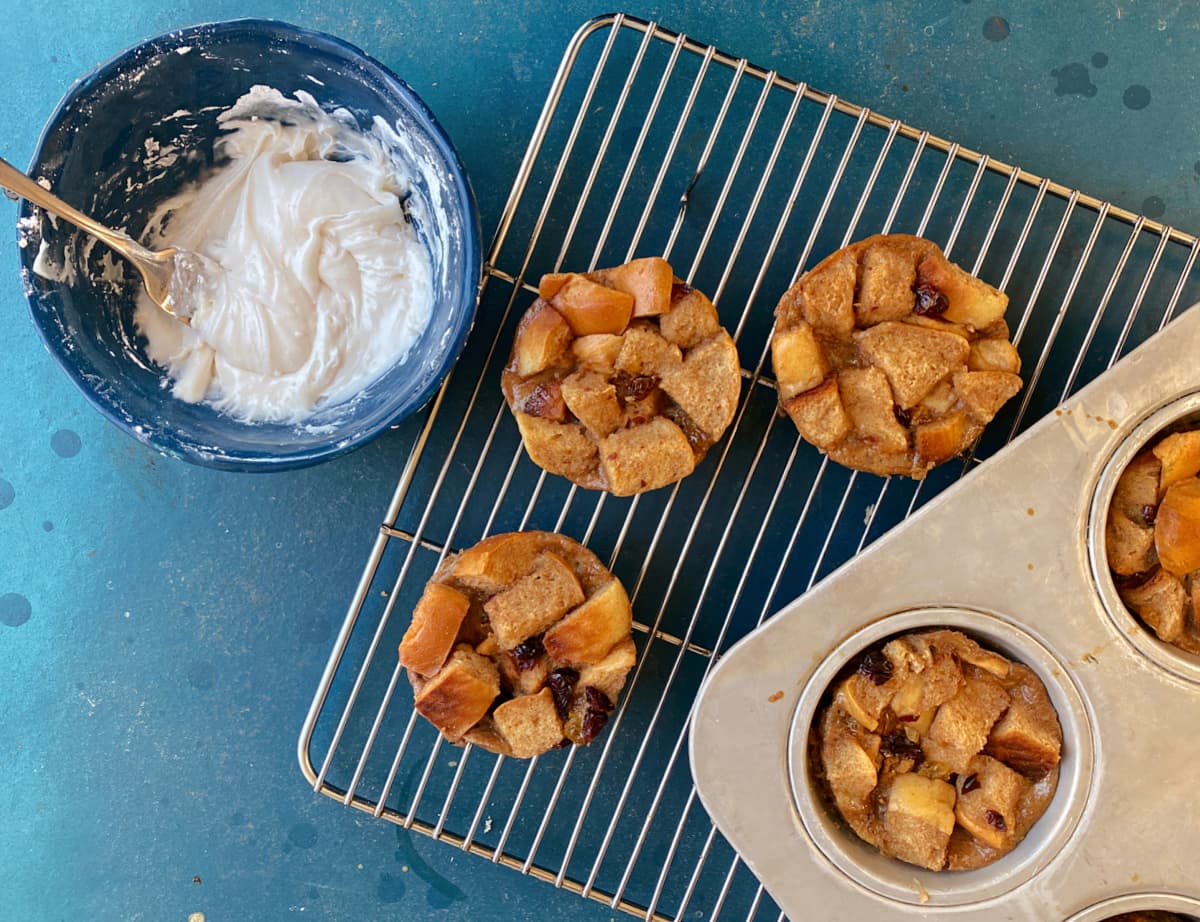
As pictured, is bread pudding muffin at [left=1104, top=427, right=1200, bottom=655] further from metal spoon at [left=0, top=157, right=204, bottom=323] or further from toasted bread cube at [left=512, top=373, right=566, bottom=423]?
metal spoon at [left=0, top=157, right=204, bottom=323]

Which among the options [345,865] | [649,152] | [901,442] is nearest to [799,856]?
[901,442]

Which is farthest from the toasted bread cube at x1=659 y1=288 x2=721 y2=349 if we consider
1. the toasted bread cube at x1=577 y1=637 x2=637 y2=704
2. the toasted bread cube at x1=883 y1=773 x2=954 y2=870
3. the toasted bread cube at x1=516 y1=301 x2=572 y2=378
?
the toasted bread cube at x1=883 y1=773 x2=954 y2=870

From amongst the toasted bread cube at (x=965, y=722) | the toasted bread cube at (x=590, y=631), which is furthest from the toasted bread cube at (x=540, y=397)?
the toasted bread cube at (x=965, y=722)

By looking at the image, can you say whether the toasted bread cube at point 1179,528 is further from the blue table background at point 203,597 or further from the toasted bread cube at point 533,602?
the toasted bread cube at point 533,602

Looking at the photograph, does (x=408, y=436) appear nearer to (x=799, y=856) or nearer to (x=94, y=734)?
(x=94, y=734)

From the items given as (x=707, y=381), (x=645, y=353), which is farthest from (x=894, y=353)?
(x=645, y=353)
